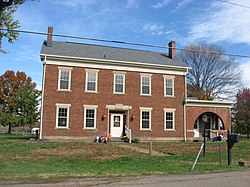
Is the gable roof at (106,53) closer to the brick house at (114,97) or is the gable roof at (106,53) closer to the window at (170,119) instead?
the brick house at (114,97)

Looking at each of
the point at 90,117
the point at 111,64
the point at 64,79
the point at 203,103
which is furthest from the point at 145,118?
the point at 64,79

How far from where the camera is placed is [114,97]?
81.9 ft

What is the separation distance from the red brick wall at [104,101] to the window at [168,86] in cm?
34

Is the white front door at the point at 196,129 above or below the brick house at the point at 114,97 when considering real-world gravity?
below

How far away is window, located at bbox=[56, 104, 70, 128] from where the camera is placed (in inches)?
918

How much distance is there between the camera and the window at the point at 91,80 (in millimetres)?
24422

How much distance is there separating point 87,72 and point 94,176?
54.4 ft

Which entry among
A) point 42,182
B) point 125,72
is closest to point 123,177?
point 42,182

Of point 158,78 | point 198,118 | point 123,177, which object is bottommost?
point 123,177

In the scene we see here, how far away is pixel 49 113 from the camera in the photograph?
23.0 meters

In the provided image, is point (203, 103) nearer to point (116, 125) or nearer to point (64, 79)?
point (116, 125)

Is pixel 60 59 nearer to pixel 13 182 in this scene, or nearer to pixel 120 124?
pixel 120 124

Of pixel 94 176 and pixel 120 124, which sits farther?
pixel 120 124

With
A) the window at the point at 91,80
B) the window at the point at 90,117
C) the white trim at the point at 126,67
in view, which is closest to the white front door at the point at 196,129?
the white trim at the point at 126,67
